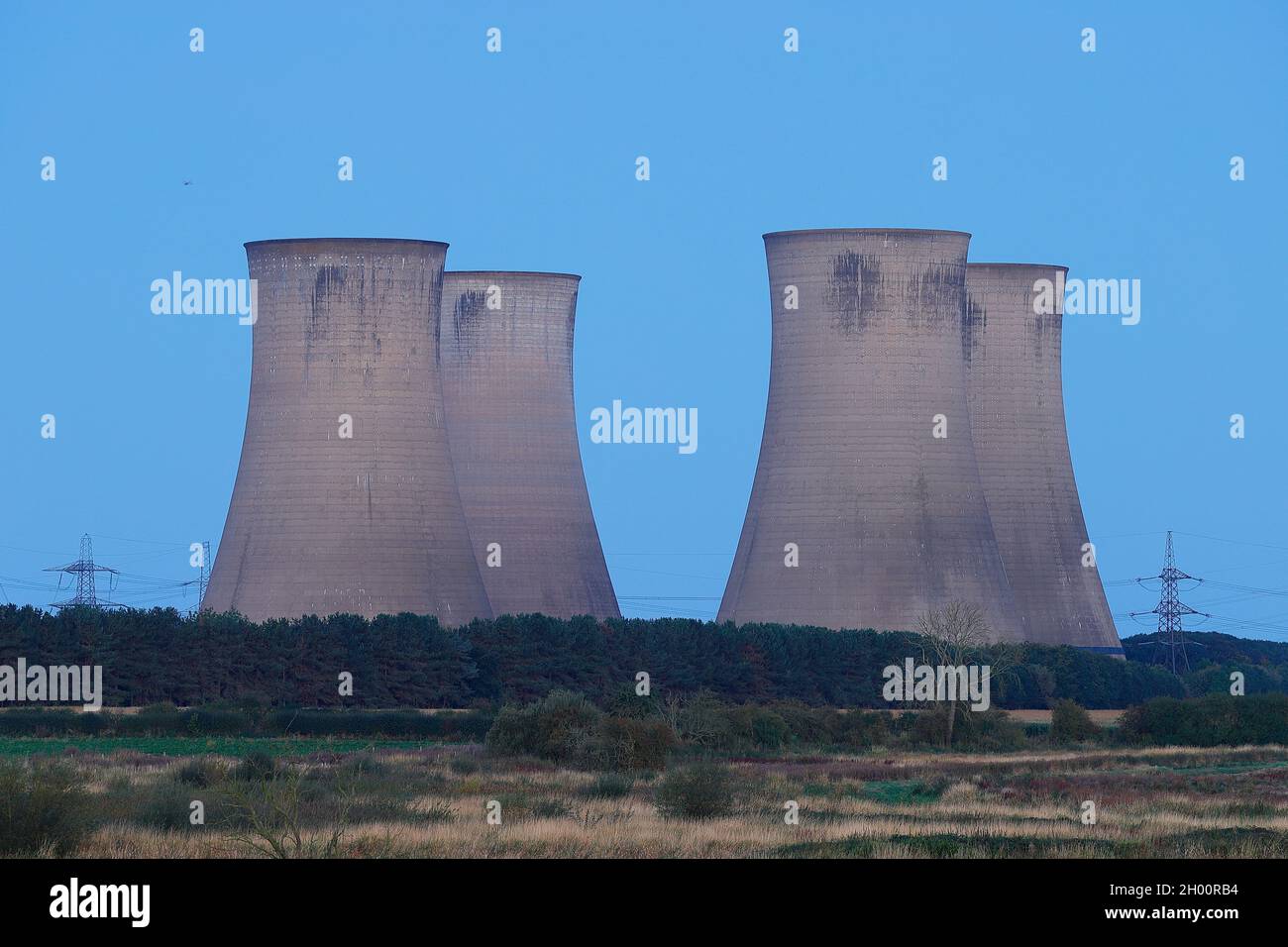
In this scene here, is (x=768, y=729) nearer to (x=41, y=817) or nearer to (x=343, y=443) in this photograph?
(x=343, y=443)

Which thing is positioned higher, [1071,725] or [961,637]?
[961,637]

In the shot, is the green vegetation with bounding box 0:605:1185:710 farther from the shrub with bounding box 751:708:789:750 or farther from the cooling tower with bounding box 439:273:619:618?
the shrub with bounding box 751:708:789:750

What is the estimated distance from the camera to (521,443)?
47125 millimetres

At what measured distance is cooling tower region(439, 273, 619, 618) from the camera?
47.2 m

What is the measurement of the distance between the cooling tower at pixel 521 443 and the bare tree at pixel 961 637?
833 centimetres

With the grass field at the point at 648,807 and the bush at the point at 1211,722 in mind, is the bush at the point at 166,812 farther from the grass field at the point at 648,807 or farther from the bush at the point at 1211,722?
the bush at the point at 1211,722

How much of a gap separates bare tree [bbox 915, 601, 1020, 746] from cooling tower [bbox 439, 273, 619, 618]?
833 cm

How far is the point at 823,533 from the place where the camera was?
1666 inches

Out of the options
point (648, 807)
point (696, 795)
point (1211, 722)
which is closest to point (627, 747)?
point (648, 807)

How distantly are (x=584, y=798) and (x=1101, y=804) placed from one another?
4.58 m

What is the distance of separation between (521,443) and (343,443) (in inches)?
303

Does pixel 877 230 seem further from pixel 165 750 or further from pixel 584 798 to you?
pixel 584 798

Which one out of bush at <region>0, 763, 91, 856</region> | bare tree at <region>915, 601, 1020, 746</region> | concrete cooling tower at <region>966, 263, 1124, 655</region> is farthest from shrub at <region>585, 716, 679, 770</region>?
concrete cooling tower at <region>966, 263, 1124, 655</region>

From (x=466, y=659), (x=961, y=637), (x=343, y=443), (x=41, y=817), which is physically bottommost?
(x=41, y=817)
